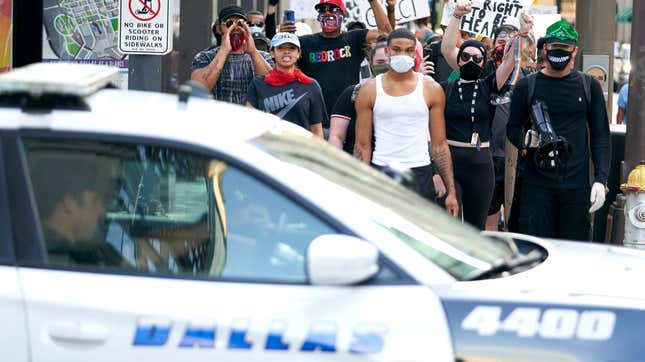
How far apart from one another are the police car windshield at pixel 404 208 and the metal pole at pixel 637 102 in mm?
5553

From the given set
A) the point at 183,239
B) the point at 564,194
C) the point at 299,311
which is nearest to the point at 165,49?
the point at 564,194

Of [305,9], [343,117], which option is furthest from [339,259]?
[305,9]

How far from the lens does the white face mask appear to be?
28.2 ft

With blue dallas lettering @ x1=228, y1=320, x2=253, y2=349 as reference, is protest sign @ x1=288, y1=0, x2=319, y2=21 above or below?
above

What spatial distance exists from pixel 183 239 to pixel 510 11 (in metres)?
10.3

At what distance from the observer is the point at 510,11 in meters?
14.5

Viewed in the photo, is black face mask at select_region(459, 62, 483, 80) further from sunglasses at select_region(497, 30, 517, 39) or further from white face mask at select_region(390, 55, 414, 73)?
sunglasses at select_region(497, 30, 517, 39)

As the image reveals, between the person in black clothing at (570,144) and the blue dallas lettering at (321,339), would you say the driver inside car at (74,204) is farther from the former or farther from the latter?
the person in black clothing at (570,144)

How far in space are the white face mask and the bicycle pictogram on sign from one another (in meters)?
2.16

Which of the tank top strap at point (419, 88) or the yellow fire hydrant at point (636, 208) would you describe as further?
the yellow fire hydrant at point (636, 208)

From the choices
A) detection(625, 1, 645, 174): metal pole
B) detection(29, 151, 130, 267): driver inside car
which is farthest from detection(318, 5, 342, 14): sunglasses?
detection(29, 151, 130, 267): driver inside car

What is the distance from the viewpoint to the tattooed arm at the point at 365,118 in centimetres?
875

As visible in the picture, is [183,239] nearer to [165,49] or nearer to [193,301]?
[193,301]

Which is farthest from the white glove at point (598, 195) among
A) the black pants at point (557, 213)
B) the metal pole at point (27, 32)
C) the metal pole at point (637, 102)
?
the metal pole at point (27, 32)
